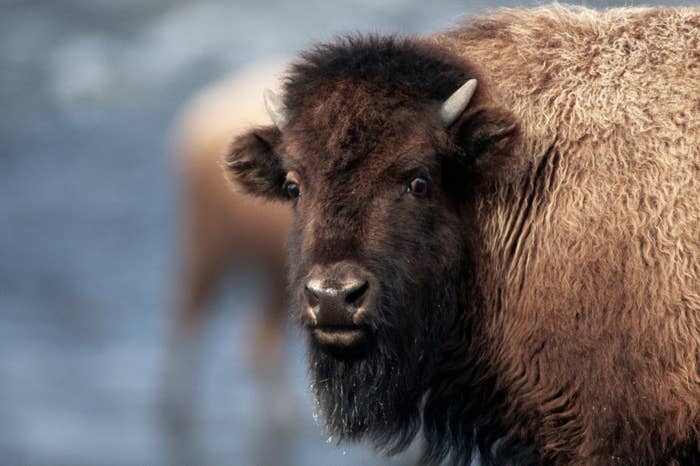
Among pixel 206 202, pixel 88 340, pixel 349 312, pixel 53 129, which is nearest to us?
pixel 349 312

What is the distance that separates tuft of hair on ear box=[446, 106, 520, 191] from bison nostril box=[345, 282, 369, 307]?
681mm

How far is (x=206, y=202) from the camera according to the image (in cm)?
1245

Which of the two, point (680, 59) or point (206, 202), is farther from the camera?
point (206, 202)

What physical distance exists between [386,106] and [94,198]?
50.3 feet

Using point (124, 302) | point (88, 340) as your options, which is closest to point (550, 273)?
point (88, 340)

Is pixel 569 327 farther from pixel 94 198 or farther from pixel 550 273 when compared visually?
pixel 94 198

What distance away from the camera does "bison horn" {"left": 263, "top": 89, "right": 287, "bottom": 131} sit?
5637 millimetres

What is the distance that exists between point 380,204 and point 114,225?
14135 mm

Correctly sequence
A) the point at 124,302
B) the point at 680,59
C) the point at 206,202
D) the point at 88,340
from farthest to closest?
the point at 124,302, the point at 88,340, the point at 206,202, the point at 680,59

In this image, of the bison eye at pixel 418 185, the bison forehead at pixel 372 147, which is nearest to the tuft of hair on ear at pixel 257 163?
the bison forehead at pixel 372 147

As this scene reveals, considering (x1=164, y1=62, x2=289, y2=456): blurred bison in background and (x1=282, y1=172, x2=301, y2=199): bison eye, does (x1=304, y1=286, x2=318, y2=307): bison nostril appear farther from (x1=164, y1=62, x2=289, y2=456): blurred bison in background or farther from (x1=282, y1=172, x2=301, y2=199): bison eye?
(x1=164, y1=62, x2=289, y2=456): blurred bison in background

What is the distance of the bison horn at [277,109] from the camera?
18.5 feet

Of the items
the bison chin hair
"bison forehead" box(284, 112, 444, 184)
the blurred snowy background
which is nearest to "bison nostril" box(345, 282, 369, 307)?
the bison chin hair

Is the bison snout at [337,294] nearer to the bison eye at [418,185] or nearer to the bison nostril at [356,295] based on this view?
the bison nostril at [356,295]
